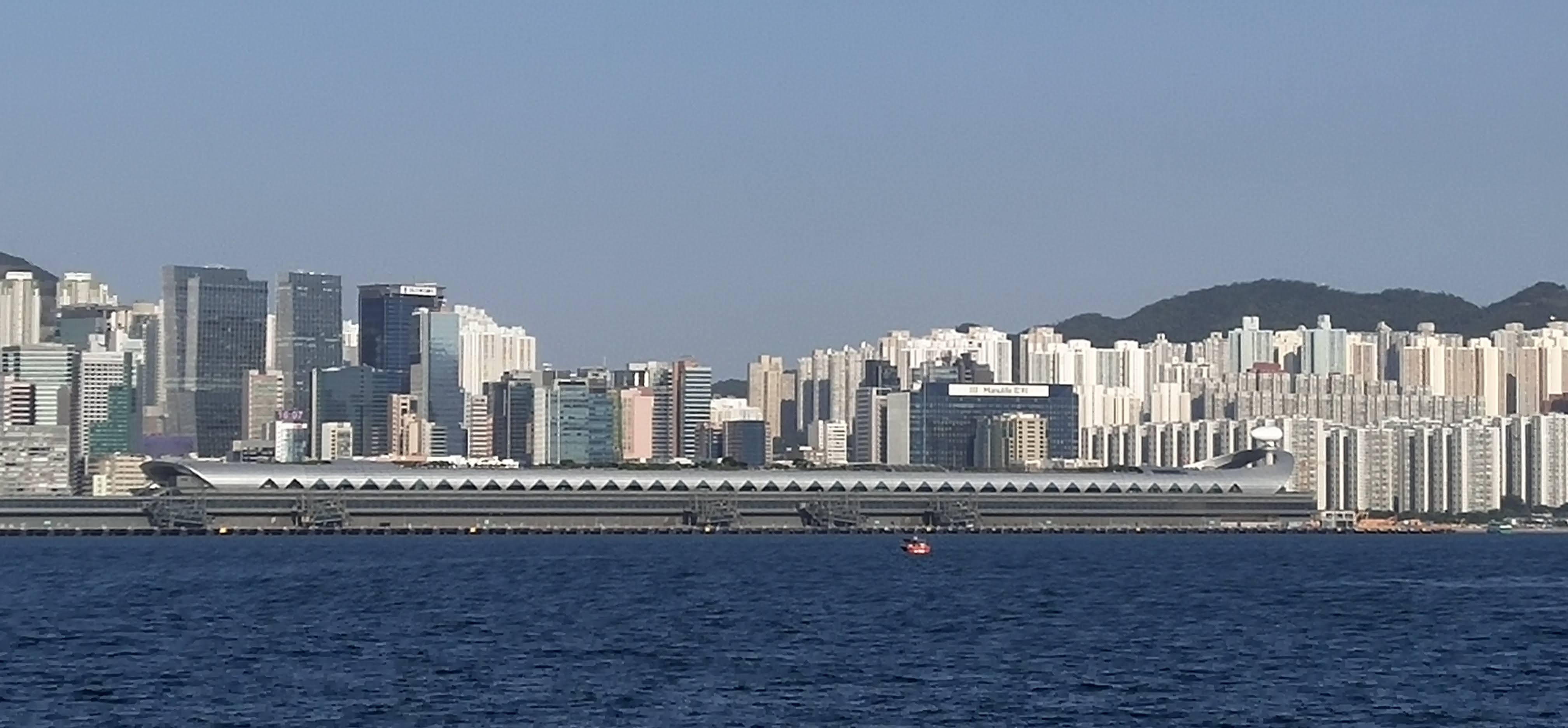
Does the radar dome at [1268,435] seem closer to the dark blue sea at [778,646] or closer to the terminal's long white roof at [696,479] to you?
the terminal's long white roof at [696,479]

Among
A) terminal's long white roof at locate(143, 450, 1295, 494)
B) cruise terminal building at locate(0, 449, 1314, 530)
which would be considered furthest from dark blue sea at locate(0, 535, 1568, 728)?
terminal's long white roof at locate(143, 450, 1295, 494)

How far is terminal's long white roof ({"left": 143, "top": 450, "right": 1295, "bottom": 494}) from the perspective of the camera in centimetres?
16388

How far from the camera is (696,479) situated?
563 ft

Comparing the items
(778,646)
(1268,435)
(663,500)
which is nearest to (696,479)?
(663,500)

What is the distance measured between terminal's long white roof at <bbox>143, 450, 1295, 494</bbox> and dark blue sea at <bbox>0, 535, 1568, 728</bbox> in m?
60.2

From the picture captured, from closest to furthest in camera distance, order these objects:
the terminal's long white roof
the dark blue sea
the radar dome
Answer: the dark blue sea, the terminal's long white roof, the radar dome

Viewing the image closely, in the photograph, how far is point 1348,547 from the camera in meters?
142

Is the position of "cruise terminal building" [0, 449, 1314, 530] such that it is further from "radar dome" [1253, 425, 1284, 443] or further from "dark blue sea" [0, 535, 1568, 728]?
"dark blue sea" [0, 535, 1568, 728]

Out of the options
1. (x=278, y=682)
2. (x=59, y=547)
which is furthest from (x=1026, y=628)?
(x=59, y=547)

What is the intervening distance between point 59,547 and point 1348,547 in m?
65.2

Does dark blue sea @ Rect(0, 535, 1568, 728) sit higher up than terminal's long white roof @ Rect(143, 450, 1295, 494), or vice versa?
terminal's long white roof @ Rect(143, 450, 1295, 494)

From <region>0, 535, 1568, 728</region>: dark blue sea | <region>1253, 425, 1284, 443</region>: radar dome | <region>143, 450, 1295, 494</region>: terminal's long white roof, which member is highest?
<region>1253, 425, 1284, 443</region>: radar dome

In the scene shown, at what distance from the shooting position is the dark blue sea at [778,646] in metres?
44.1

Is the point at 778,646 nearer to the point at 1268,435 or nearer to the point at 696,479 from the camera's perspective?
the point at 696,479
